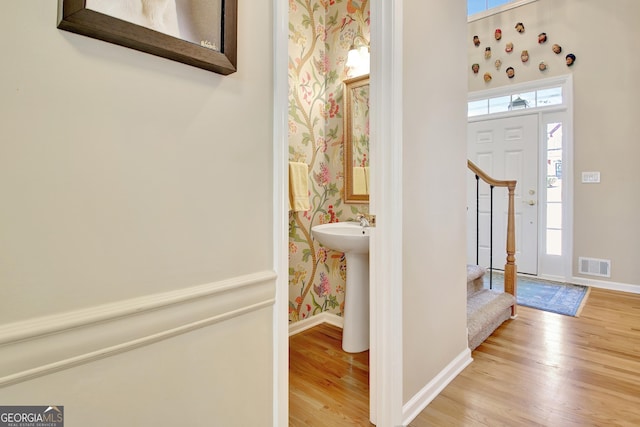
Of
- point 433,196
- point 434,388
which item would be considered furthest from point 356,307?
point 433,196

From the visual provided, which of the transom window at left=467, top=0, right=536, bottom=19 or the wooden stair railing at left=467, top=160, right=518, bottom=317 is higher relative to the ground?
the transom window at left=467, top=0, right=536, bottom=19

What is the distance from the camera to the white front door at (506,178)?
13.3 feet

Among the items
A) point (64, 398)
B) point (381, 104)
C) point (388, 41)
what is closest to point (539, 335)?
point (381, 104)

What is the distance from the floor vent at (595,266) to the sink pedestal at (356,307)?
9.85ft

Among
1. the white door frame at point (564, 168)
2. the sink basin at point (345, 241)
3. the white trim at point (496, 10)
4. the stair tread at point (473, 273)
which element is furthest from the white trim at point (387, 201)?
the white trim at point (496, 10)

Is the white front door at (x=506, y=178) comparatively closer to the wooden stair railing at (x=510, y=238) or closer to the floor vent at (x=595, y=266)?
the floor vent at (x=595, y=266)

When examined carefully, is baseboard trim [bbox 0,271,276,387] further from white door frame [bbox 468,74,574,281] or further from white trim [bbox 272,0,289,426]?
white door frame [bbox 468,74,574,281]

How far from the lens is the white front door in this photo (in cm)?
405

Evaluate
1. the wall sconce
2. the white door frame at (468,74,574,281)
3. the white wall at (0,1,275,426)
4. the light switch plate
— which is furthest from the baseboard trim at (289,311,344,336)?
the light switch plate

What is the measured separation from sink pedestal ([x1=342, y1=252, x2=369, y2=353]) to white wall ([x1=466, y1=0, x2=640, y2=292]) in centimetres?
299

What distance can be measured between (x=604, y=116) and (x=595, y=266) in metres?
1.62

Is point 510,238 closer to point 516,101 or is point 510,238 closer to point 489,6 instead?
point 516,101

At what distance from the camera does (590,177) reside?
3689 mm

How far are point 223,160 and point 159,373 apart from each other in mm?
516
